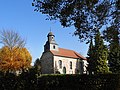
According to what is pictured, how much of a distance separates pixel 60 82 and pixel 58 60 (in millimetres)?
66226

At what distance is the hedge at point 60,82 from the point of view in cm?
2391

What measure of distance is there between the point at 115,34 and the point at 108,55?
137ft

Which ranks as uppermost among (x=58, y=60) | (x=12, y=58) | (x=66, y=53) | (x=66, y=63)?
(x=66, y=53)

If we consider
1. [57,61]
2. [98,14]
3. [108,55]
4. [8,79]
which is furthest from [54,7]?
[57,61]

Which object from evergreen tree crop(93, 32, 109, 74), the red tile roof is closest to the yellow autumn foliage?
evergreen tree crop(93, 32, 109, 74)

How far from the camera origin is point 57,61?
91.2 metres

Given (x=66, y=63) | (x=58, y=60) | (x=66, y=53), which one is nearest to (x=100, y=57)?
(x=58, y=60)

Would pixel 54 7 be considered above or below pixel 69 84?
above

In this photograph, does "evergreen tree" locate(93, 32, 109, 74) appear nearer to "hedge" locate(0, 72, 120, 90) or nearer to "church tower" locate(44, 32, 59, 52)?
"church tower" locate(44, 32, 59, 52)

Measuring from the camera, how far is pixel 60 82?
2555cm

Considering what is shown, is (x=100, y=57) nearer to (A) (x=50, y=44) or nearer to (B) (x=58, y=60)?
(B) (x=58, y=60)

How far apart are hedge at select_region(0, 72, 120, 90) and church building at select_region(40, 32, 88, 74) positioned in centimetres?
6112

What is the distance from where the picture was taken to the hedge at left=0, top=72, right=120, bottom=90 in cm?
2391

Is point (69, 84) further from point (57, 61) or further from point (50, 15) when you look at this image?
point (57, 61)
